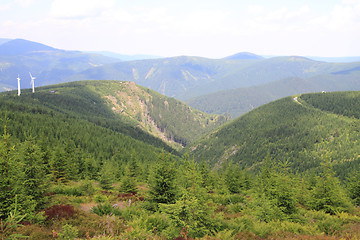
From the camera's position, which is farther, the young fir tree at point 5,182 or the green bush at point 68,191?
the green bush at point 68,191

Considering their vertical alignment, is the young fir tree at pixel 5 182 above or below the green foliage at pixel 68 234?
above

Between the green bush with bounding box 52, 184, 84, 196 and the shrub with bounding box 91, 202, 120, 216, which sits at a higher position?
the shrub with bounding box 91, 202, 120, 216

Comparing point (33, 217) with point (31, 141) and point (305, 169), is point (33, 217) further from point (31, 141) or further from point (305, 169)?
point (305, 169)

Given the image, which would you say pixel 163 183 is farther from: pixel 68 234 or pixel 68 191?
pixel 68 191

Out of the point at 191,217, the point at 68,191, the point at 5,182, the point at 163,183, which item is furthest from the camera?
the point at 68,191

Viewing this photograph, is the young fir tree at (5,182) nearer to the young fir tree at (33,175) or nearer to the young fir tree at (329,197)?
the young fir tree at (33,175)

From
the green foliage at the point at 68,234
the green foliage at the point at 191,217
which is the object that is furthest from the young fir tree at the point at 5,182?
the green foliage at the point at 191,217

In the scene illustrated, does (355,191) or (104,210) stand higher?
(104,210)

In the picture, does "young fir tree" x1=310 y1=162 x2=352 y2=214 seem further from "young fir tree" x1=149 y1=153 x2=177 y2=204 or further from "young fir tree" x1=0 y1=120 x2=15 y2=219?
"young fir tree" x1=0 y1=120 x2=15 y2=219

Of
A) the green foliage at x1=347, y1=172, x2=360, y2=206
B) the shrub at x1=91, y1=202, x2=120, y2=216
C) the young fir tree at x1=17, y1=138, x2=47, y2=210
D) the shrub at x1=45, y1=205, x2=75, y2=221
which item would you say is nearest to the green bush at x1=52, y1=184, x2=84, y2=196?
the young fir tree at x1=17, y1=138, x2=47, y2=210

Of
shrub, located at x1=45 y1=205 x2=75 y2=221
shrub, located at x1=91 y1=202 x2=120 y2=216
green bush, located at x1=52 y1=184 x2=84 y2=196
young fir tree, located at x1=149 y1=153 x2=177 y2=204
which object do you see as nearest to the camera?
shrub, located at x1=45 y1=205 x2=75 y2=221

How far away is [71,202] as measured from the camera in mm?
24141

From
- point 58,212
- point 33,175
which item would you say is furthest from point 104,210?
point 33,175

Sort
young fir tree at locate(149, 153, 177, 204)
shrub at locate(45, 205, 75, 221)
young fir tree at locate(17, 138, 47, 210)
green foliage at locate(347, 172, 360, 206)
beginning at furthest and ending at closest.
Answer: green foliage at locate(347, 172, 360, 206)
young fir tree at locate(149, 153, 177, 204)
young fir tree at locate(17, 138, 47, 210)
shrub at locate(45, 205, 75, 221)
